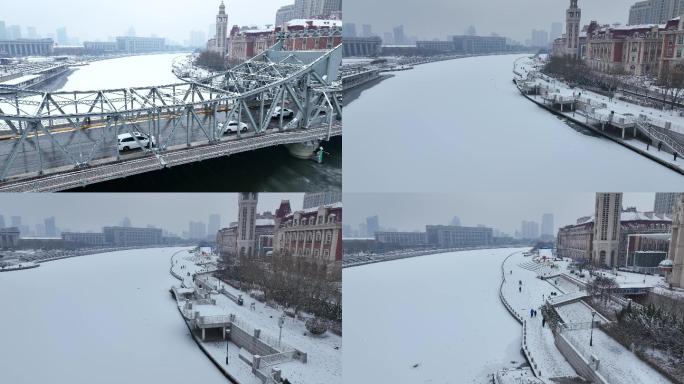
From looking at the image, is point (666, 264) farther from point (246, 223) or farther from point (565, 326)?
point (246, 223)

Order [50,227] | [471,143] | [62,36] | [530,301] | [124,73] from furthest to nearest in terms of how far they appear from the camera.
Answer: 1. [50,227]
2. [530,301]
3. [62,36]
4. [124,73]
5. [471,143]

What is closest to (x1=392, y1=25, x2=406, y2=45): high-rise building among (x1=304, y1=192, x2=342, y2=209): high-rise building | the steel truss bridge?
the steel truss bridge

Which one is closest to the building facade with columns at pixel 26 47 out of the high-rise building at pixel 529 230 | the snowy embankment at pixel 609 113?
the snowy embankment at pixel 609 113

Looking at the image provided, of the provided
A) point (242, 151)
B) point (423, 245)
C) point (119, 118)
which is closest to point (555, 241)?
point (423, 245)

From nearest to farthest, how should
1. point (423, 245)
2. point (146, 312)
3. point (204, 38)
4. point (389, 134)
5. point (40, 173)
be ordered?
1. point (40, 173)
2. point (389, 134)
3. point (204, 38)
4. point (423, 245)
5. point (146, 312)

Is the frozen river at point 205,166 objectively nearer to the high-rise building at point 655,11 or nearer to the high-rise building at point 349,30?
the high-rise building at point 349,30

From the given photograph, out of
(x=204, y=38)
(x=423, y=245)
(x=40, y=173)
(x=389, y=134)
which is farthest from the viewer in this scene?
(x=423, y=245)

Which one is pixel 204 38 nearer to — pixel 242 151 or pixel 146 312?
pixel 242 151

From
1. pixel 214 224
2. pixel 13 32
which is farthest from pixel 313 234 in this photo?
pixel 13 32
